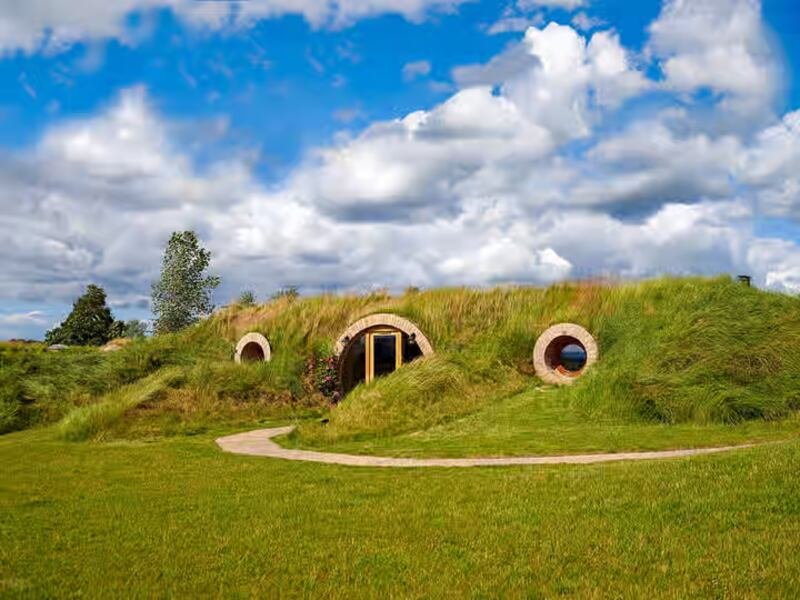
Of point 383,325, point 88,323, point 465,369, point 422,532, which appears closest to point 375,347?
point 383,325

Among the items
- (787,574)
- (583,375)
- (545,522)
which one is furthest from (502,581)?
(583,375)

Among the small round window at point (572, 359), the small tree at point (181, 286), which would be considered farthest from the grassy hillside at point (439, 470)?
→ the small tree at point (181, 286)

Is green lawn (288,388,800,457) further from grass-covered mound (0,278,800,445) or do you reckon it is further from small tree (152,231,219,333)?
small tree (152,231,219,333)

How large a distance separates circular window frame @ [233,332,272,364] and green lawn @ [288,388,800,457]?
8614 mm

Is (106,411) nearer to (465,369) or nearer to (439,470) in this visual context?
(465,369)

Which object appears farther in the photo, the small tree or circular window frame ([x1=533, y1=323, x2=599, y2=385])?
the small tree

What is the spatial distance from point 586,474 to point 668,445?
131 inches

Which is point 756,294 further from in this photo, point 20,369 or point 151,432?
point 20,369

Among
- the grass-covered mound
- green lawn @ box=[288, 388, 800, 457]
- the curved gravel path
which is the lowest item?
the curved gravel path

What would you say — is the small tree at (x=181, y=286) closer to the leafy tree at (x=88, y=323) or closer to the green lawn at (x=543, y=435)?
the leafy tree at (x=88, y=323)

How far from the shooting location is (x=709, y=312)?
17.2 meters

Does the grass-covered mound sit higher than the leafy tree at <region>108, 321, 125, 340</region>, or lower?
lower

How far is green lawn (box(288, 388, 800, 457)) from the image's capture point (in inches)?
479

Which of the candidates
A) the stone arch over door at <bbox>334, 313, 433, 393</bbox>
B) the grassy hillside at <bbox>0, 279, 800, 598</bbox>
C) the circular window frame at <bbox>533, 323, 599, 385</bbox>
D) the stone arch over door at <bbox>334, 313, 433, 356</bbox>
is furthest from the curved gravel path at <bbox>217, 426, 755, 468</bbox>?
the stone arch over door at <bbox>334, 313, 433, 393</bbox>
